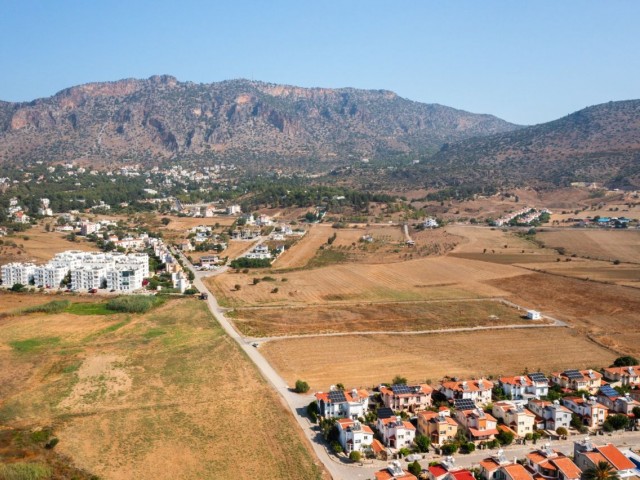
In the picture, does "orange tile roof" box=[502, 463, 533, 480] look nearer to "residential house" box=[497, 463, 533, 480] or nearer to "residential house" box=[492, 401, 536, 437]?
"residential house" box=[497, 463, 533, 480]

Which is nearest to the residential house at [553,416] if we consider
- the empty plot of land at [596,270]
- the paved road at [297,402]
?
the paved road at [297,402]

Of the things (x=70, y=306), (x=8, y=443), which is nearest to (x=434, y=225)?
(x=70, y=306)

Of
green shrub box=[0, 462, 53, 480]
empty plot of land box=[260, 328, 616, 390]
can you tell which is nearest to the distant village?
empty plot of land box=[260, 328, 616, 390]

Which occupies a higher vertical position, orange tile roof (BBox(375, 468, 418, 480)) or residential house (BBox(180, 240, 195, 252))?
residential house (BBox(180, 240, 195, 252))

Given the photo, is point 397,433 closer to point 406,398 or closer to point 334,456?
point 334,456

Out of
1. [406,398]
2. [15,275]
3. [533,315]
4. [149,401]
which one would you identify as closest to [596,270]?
[533,315]
